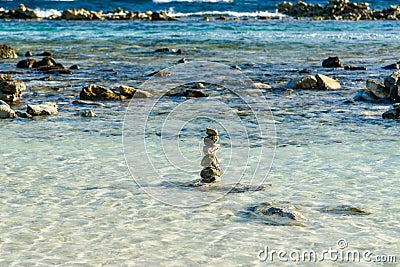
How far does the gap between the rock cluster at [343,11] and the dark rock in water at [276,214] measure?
57.1m

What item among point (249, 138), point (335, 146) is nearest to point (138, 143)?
point (249, 138)

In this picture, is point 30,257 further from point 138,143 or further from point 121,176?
point 138,143

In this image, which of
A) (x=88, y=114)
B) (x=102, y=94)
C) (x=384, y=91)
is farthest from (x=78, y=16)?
(x=88, y=114)

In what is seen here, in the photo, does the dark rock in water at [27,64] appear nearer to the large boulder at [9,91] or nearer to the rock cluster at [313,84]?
the large boulder at [9,91]

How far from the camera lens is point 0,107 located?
11.6 m

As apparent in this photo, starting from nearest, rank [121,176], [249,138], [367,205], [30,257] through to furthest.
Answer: [30,257]
[367,205]
[121,176]
[249,138]

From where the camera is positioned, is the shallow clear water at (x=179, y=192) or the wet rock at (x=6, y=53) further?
the wet rock at (x=6, y=53)

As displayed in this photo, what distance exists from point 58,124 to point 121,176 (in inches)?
139

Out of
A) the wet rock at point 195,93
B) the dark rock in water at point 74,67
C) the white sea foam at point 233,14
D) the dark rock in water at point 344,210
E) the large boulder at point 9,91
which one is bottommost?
the dark rock in water at point 344,210

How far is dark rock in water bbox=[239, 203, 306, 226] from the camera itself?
641 cm

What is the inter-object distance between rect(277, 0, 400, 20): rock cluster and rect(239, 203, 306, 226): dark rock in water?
57.1m

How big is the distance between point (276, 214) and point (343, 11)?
204 feet

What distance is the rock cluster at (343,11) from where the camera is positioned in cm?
6247

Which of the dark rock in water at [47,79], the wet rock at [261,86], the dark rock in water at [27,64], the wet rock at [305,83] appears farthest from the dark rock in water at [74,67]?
the wet rock at [305,83]
